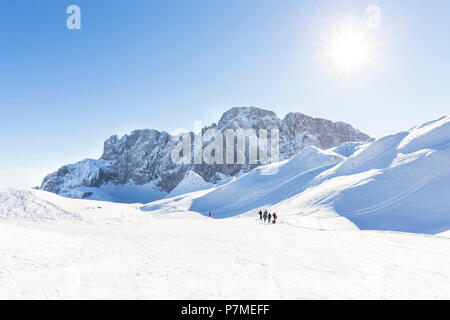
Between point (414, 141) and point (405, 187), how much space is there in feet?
57.9

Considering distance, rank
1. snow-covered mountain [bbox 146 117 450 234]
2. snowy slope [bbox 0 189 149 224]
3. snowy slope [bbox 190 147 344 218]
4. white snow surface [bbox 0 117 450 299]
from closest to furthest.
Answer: white snow surface [bbox 0 117 450 299] → snowy slope [bbox 0 189 149 224] → snow-covered mountain [bbox 146 117 450 234] → snowy slope [bbox 190 147 344 218]

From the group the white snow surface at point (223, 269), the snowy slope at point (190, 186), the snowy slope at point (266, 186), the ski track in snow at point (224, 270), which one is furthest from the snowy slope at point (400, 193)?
the snowy slope at point (190, 186)

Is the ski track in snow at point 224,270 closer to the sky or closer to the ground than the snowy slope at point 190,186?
closer to the ground

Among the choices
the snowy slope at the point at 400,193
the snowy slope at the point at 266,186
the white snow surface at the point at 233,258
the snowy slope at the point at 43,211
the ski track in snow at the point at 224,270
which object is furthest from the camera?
the snowy slope at the point at 266,186

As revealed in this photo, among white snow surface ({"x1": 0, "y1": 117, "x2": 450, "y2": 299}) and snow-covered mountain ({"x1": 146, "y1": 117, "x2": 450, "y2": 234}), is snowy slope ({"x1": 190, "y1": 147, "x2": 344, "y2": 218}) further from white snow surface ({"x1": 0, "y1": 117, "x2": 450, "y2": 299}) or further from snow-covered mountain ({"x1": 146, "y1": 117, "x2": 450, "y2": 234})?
white snow surface ({"x1": 0, "y1": 117, "x2": 450, "y2": 299})

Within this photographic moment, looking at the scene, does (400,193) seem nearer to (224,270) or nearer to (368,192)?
(368,192)

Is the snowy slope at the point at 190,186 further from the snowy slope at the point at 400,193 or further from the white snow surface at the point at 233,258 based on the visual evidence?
the white snow surface at the point at 233,258

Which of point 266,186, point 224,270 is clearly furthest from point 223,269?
point 266,186

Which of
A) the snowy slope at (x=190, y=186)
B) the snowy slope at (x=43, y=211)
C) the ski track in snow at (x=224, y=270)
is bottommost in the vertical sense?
the ski track in snow at (x=224, y=270)

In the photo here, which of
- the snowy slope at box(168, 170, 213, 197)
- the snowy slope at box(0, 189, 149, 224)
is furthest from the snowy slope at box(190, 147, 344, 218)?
the snowy slope at box(168, 170, 213, 197)

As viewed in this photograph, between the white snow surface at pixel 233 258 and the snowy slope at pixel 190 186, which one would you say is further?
the snowy slope at pixel 190 186

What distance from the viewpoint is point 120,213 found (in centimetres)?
3000

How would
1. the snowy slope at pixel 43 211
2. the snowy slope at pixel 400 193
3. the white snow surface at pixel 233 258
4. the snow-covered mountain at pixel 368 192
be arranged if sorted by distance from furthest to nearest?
the snow-covered mountain at pixel 368 192, the snowy slope at pixel 400 193, the snowy slope at pixel 43 211, the white snow surface at pixel 233 258

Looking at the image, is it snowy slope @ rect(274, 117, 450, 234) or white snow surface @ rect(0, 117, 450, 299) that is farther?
snowy slope @ rect(274, 117, 450, 234)
